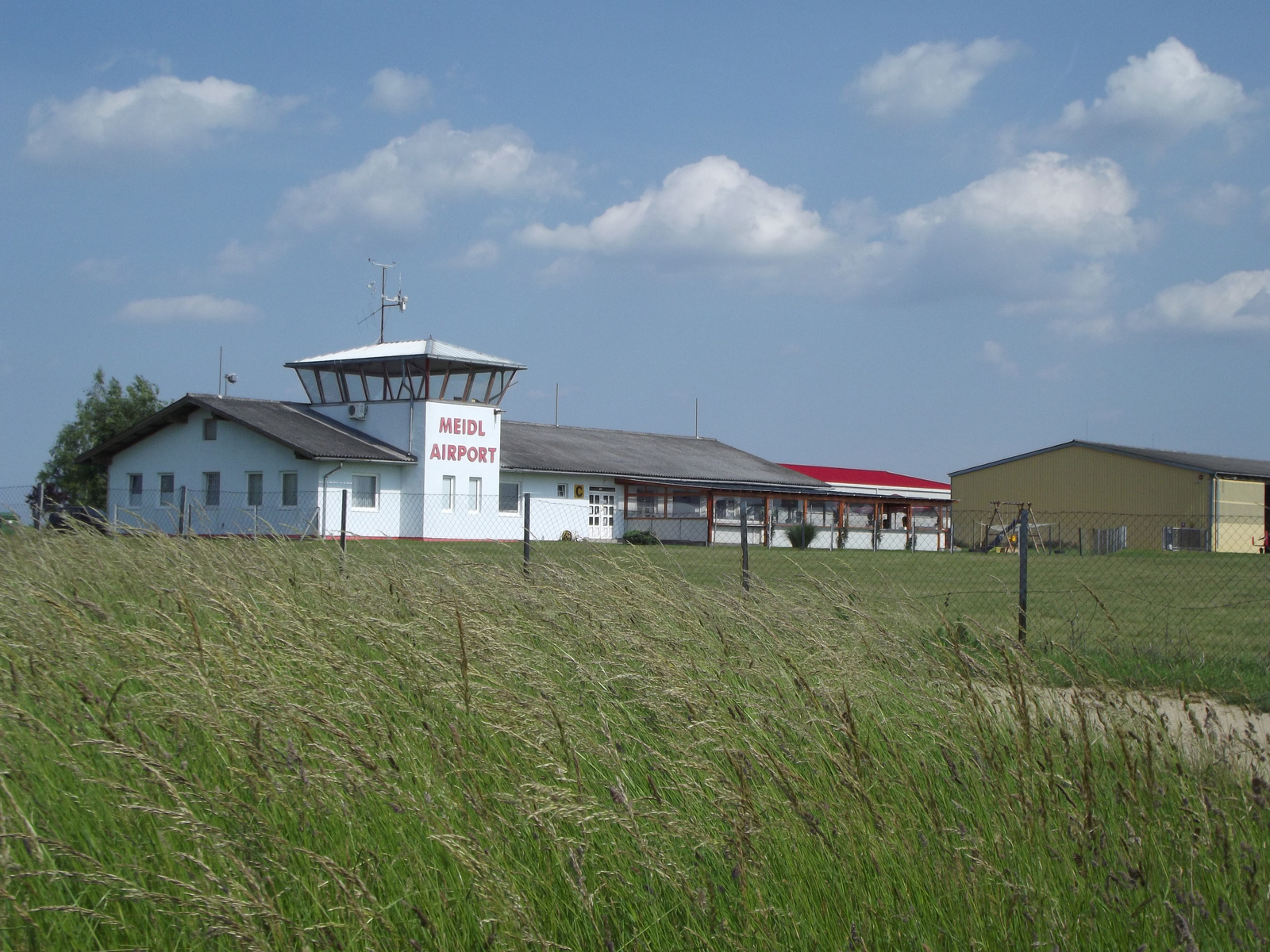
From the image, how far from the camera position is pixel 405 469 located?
127 ft

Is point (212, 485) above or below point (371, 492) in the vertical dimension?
above

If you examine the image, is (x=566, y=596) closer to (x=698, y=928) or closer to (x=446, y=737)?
(x=446, y=737)

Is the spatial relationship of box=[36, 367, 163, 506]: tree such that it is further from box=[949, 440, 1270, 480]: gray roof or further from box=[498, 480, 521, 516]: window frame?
box=[949, 440, 1270, 480]: gray roof

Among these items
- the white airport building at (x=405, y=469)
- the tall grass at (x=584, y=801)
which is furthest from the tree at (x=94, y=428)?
the tall grass at (x=584, y=801)

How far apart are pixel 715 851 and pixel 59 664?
3339mm

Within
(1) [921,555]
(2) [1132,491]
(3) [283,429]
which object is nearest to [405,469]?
(3) [283,429]

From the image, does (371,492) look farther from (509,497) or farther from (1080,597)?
(1080,597)

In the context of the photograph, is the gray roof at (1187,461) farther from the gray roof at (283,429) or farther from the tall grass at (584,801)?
the tall grass at (584,801)

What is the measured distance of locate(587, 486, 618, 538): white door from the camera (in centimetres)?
4494

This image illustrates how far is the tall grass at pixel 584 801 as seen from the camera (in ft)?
9.89

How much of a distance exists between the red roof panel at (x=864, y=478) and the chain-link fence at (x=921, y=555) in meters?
6.06

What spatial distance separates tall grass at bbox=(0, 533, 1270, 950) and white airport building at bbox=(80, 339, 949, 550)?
28.5 metres

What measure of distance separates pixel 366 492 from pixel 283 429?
354 cm

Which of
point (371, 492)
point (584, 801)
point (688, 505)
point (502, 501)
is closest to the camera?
point (584, 801)
